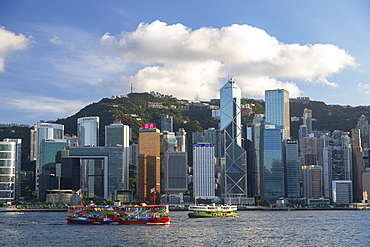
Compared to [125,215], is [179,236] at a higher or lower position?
lower

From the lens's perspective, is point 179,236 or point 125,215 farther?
point 125,215

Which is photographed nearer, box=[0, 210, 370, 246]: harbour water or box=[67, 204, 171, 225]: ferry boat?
box=[0, 210, 370, 246]: harbour water

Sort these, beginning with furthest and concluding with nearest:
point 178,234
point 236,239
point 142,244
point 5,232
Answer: point 5,232 → point 178,234 → point 236,239 → point 142,244

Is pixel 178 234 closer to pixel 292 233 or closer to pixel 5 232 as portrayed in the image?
pixel 292 233

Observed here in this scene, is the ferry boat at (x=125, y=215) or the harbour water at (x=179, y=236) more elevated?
the ferry boat at (x=125, y=215)

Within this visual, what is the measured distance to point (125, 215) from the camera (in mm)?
128875

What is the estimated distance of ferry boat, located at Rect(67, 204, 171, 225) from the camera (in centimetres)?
12762

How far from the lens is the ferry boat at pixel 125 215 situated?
128 meters

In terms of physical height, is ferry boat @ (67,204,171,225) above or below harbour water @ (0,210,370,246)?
above

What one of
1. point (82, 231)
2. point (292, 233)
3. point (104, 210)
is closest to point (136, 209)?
point (104, 210)

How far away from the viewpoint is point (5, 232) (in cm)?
11625

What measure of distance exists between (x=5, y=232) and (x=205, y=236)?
41584 millimetres

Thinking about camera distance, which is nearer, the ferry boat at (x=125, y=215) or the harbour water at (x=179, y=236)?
the harbour water at (x=179, y=236)

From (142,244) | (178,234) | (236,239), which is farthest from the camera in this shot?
(178,234)
